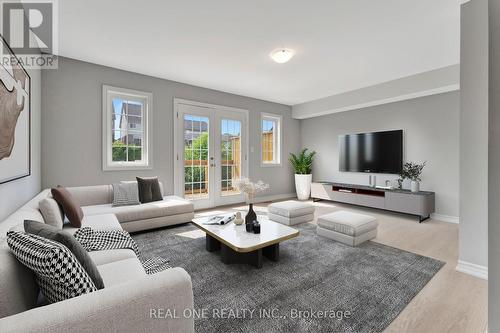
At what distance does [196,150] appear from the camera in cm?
473

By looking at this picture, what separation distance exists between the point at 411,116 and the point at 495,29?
163 inches

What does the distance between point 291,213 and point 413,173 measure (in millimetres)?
2535

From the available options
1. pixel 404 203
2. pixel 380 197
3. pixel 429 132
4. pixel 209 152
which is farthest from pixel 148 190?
pixel 429 132

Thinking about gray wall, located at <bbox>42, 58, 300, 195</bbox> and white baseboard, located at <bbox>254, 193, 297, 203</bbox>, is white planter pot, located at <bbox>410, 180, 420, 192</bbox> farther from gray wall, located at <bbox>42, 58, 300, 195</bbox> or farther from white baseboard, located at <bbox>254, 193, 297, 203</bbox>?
gray wall, located at <bbox>42, 58, 300, 195</bbox>

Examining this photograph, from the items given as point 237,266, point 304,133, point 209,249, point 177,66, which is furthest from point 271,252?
point 304,133

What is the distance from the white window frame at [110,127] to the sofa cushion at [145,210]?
0.81 meters

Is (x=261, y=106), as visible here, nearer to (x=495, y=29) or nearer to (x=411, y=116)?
(x=411, y=116)

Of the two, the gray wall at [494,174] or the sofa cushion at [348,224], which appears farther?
the sofa cushion at [348,224]

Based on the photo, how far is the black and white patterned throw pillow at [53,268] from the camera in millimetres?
926

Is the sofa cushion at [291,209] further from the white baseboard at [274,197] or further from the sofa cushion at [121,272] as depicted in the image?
the sofa cushion at [121,272]

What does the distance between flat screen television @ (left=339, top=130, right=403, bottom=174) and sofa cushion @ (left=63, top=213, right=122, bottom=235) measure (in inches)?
A: 189

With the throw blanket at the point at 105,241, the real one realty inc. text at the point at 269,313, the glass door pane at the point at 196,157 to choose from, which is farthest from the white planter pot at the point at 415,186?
the throw blanket at the point at 105,241

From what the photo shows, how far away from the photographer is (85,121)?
11.8 feet
